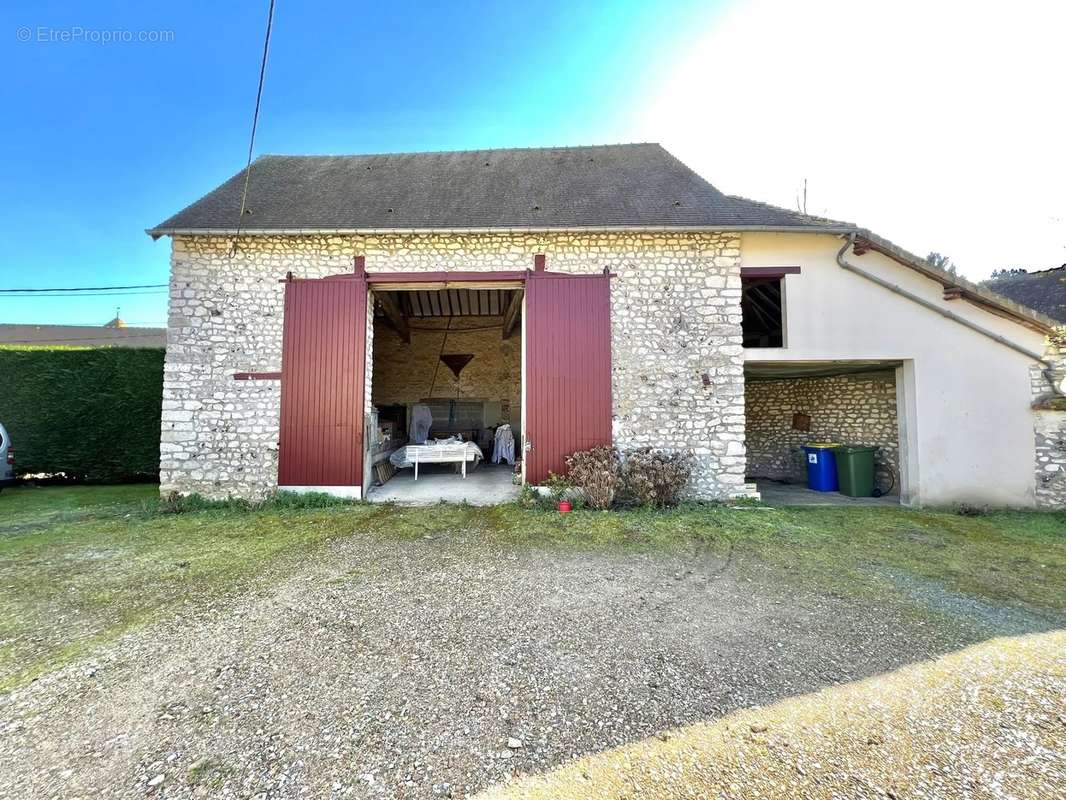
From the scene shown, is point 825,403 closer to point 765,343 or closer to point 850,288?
point 765,343

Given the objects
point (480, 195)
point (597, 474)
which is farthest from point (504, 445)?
point (480, 195)

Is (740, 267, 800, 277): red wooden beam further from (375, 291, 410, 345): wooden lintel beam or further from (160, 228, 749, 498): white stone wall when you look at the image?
(375, 291, 410, 345): wooden lintel beam

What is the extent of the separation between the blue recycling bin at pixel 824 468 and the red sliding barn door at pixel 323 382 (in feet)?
28.7

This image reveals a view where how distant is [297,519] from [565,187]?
23.6 ft

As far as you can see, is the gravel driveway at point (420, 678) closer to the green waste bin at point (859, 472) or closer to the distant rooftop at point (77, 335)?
the green waste bin at point (859, 472)

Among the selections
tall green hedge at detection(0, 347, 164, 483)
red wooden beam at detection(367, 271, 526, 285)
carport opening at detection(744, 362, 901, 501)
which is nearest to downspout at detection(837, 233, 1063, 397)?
carport opening at detection(744, 362, 901, 501)

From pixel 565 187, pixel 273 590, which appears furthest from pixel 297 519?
pixel 565 187

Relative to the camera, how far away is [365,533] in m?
5.04

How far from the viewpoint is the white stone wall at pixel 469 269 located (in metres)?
6.36

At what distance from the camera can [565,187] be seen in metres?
7.75

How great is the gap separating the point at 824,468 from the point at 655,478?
466 centimetres

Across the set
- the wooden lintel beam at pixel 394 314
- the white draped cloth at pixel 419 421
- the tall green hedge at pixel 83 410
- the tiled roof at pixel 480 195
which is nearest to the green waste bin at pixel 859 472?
the tiled roof at pixel 480 195

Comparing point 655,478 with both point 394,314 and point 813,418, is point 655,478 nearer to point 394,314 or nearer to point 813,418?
point 813,418

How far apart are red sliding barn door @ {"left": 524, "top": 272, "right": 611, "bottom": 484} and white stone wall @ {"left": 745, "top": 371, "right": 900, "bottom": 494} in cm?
570
